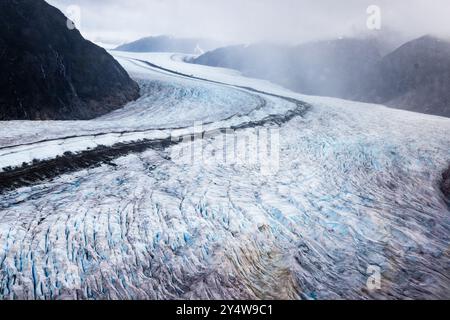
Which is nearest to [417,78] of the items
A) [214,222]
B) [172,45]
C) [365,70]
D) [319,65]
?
[365,70]

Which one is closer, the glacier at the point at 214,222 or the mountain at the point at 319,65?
the glacier at the point at 214,222

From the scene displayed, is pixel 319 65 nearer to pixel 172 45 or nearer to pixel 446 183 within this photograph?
pixel 446 183

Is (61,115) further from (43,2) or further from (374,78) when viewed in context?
(374,78)

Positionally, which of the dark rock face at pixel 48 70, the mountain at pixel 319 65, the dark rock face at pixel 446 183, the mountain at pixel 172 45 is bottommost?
the dark rock face at pixel 446 183

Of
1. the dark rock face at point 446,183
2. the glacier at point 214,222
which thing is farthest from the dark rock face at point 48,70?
the dark rock face at point 446,183

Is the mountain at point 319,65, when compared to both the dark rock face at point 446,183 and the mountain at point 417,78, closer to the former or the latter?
the mountain at point 417,78

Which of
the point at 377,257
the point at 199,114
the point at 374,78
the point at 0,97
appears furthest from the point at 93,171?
the point at 374,78

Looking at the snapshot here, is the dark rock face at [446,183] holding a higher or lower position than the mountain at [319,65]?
lower
